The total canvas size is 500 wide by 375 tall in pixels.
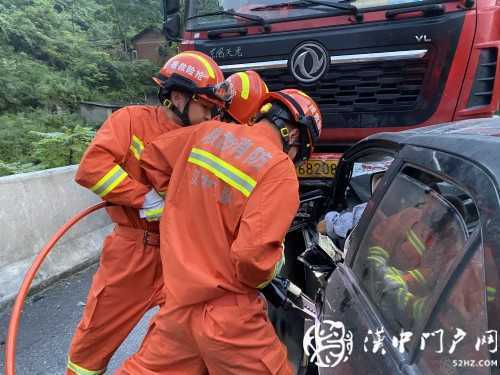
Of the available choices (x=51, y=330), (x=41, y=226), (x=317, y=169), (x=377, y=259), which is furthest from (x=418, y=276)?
(x=41, y=226)

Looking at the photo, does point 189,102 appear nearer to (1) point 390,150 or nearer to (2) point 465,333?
(1) point 390,150

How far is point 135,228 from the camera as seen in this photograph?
2.45 meters

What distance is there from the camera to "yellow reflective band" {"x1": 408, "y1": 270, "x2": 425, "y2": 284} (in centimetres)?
144

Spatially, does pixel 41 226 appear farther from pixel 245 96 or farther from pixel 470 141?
pixel 470 141

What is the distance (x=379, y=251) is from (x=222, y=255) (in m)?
0.59

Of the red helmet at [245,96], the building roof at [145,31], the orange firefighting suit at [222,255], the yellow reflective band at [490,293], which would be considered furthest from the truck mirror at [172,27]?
the building roof at [145,31]

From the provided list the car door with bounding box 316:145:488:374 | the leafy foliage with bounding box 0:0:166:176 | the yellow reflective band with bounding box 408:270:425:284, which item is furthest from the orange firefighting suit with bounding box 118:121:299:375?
the leafy foliage with bounding box 0:0:166:176

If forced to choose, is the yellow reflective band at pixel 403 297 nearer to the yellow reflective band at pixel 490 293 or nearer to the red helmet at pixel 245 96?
the yellow reflective band at pixel 490 293

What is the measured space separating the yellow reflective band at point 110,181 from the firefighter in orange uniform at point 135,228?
0.15ft

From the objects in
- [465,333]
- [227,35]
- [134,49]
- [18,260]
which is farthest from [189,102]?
[134,49]

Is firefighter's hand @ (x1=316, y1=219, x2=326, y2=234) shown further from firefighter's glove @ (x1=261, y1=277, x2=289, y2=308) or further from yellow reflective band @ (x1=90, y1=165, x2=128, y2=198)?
yellow reflective band @ (x1=90, y1=165, x2=128, y2=198)

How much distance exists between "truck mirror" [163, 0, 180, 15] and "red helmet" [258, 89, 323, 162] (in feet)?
8.69

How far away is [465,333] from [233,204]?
850 millimetres

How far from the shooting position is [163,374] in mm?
1796
